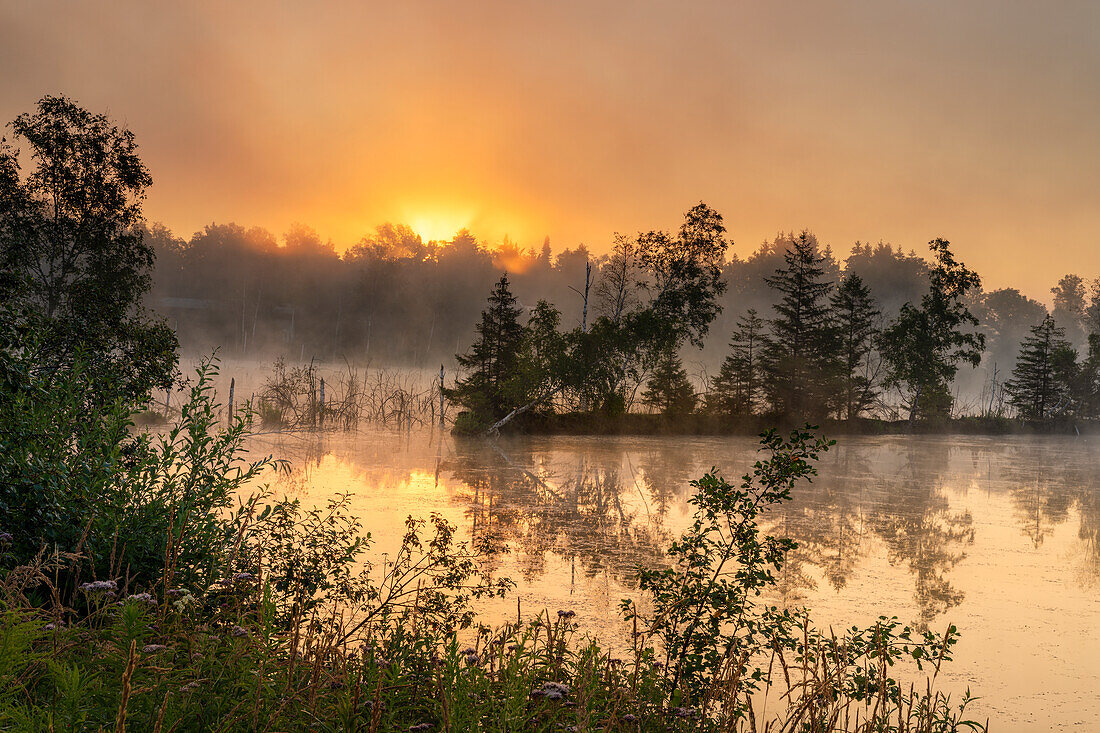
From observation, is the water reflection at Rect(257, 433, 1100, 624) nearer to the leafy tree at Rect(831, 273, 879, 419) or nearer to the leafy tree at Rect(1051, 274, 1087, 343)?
the leafy tree at Rect(831, 273, 879, 419)

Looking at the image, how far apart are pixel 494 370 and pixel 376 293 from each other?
123 feet

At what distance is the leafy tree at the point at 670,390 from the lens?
1075 inches

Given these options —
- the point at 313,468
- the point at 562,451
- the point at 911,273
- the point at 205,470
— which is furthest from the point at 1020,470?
the point at 911,273

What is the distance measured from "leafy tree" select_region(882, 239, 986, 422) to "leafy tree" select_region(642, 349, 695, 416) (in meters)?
9.76

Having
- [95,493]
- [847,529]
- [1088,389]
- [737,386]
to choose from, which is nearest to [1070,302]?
[1088,389]

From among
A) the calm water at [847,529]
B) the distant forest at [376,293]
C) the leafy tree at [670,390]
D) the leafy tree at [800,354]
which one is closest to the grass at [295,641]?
the calm water at [847,529]

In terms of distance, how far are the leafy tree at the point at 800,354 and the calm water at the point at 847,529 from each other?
8579 millimetres

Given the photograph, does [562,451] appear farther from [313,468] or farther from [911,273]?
[911,273]

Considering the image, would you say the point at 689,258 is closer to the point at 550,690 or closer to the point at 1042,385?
the point at 1042,385

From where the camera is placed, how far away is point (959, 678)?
236 inches

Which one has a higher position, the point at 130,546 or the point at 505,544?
the point at 130,546

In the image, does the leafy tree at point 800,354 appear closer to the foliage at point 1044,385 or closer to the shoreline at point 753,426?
the shoreline at point 753,426

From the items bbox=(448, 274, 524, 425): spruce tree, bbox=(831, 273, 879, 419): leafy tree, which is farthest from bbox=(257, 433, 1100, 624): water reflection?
bbox=(831, 273, 879, 419): leafy tree

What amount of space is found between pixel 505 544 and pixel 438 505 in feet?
8.53
